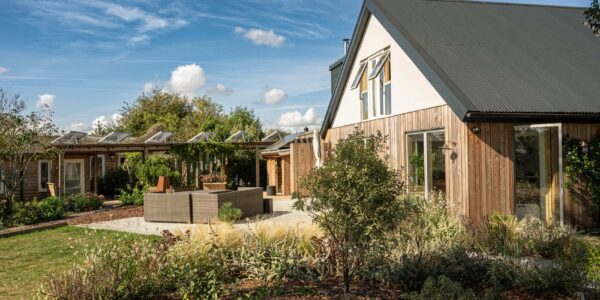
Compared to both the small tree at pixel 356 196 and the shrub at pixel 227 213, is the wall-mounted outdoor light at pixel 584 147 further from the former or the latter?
the shrub at pixel 227 213

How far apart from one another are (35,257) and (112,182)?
1515 centimetres

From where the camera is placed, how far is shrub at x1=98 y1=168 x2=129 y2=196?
22.6m

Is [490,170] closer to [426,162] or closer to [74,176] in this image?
[426,162]

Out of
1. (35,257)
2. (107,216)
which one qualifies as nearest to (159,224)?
(107,216)

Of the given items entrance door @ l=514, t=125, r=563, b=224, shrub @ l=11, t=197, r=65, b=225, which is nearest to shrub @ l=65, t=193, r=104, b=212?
shrub @ l=11, t=197, r=65, b=225

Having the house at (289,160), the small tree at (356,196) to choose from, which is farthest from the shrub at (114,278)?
the house at (289,160)

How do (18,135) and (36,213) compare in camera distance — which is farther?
(18,135)

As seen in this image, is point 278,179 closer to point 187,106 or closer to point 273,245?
point 273,245

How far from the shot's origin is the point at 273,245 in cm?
660

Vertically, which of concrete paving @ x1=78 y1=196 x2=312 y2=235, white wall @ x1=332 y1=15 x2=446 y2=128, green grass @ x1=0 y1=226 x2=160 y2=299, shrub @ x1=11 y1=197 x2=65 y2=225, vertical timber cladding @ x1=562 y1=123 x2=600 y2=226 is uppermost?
white wall @ x1=332 y1=15 x2=446 y2=128

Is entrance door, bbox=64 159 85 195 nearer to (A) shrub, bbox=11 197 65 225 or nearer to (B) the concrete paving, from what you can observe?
(A) shrub, bbox=11 197 65 225

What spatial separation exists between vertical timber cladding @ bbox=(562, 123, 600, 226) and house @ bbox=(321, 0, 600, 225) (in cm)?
2

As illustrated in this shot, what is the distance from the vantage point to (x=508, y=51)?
11227 millimetres

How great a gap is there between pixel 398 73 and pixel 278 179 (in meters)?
12.1
